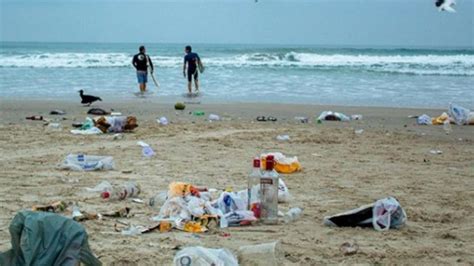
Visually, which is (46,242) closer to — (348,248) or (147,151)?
(348,248)

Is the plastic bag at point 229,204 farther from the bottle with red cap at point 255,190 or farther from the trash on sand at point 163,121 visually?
the trash on sand at point 163,121

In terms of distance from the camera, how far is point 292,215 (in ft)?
19.1

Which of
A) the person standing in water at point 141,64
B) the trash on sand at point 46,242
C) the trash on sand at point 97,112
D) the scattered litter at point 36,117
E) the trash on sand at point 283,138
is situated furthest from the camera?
the person standing in water at point 141,64

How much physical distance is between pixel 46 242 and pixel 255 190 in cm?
231

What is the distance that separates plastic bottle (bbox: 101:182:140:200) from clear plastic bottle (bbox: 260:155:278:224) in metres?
1.48

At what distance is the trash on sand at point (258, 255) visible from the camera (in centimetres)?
436

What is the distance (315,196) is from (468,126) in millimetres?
7060

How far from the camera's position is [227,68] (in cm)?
3431

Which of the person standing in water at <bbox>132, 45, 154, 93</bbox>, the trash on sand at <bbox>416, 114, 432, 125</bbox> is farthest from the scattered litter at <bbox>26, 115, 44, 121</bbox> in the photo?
the trash on sand at <bbox>416, 114, 432, 125</bbox>

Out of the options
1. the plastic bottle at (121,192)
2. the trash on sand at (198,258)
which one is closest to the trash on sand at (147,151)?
the plastic bottle at (121,192)

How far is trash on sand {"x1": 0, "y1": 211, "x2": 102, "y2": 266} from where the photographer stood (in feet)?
12.4

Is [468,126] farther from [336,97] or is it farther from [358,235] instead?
[358,235]

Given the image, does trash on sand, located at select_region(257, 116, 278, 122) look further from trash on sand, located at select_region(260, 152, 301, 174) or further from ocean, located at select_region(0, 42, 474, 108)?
trash on sand, located at select_region(260, 152, 301, 174)

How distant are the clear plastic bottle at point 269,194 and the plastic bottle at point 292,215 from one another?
11 centimetres
